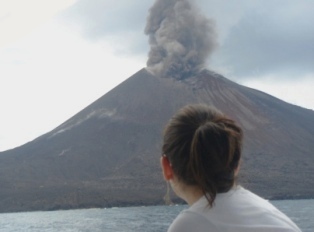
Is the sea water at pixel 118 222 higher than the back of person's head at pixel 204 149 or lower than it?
lower

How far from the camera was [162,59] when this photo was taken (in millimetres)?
167000

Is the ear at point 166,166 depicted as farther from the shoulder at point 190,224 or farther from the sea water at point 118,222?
the sea water at point 118,222

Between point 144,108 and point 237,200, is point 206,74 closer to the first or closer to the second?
point 144,108

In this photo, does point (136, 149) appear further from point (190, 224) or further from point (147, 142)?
point (190, 224)

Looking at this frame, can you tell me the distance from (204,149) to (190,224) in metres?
0.32

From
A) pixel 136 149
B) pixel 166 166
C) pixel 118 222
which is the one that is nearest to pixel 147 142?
pixel 136 149

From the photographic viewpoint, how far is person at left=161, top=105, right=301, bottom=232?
3.21 m

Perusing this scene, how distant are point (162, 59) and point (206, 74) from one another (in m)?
13.8

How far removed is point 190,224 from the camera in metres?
3.12

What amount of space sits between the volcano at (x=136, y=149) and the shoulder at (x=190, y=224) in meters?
131

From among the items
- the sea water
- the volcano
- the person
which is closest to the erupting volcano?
the volcano

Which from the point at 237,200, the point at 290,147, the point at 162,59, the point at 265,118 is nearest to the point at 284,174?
the point at 290,147

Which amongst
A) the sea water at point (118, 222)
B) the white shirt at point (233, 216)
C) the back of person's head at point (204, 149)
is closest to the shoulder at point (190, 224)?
the white shirt at point (233, 216)

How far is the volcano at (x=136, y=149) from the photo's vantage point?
465 feet
